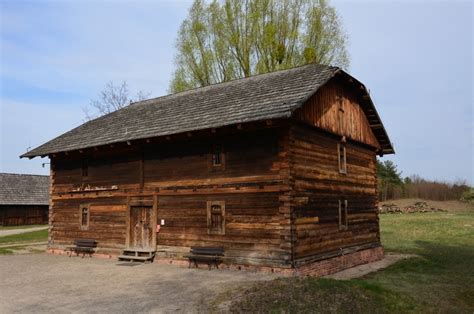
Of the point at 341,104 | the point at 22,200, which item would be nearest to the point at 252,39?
the point at 341,104

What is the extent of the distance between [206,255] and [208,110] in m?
5.59

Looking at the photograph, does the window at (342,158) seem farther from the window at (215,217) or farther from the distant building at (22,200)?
the distant building at (22,200)

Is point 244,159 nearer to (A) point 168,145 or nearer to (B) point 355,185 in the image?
(A) point 168,145

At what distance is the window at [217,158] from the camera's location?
53.0ft

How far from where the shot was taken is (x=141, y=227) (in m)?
18.6

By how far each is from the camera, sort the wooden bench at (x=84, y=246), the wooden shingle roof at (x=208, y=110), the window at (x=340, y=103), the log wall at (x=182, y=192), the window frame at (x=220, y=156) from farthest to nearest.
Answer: the wooden bench at (x=84, y=246) → the window at (x=340, y=103) → the window frame at (x=220, y=156) → the wooden shingle roof at (x=208, y=110) → the log wall at (x=182, y=192)

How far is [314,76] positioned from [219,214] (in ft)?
20.2

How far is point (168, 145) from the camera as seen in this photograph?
17.9 metres

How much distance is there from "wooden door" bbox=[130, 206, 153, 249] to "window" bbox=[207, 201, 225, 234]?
315cm

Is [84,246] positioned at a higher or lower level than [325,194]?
lower

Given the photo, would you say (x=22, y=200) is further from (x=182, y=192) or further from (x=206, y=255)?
(x=206, y=255)

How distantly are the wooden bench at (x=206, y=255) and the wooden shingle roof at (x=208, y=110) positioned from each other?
4174 millimetres

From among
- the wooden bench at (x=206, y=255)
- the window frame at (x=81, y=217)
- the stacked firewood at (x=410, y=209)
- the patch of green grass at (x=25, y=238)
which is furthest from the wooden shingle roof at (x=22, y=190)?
the wooden bench at (x=206, y=255)

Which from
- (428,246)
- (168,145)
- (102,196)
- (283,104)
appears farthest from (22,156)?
(428,246)
